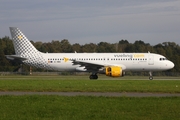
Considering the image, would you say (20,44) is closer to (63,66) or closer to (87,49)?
(63,66)

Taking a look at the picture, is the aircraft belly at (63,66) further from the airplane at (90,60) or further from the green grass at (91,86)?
the green grass at (91,86)

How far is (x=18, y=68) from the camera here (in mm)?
83000

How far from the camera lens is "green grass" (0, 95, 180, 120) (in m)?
13.9

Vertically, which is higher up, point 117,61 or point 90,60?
point 90,60

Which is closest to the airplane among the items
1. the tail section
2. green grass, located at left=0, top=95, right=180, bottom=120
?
the tail section

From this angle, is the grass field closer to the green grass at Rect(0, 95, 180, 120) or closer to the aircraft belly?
the green grass at Rect(0, 95, 180, 120)

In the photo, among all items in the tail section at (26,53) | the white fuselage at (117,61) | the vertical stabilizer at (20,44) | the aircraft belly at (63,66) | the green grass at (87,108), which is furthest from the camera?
the vertical stabilizer at (20,44)

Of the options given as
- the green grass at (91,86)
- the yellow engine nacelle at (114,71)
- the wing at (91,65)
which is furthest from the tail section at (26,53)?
the green grass at (91,86)

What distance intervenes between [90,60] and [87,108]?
109 ft

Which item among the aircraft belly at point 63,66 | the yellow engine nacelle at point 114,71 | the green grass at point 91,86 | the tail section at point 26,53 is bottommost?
the green grass at point 91,86

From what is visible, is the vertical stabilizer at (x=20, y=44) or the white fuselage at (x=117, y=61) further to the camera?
the vertical stabilizer at (x=20, y=44)

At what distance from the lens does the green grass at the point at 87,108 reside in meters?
13.9

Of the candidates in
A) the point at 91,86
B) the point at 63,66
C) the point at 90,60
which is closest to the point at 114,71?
the point at 90,60

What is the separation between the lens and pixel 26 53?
50.1 m
